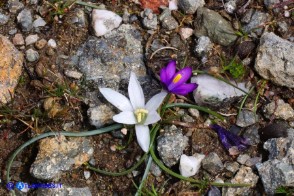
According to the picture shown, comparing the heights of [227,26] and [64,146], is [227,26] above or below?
above

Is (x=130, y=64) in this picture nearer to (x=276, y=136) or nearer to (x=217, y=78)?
(x=217, y=78)

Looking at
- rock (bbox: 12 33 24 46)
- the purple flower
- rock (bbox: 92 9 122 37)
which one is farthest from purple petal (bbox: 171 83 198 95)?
rock (bbox: 12 33 24 46)

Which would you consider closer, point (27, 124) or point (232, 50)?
point (27, 124)

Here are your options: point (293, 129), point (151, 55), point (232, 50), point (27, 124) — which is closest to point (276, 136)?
point (293, 129)

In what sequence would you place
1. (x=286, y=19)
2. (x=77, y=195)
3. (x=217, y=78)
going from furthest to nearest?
(x=286, y=19)
(x=217, y=78)
(x=77, y=195)

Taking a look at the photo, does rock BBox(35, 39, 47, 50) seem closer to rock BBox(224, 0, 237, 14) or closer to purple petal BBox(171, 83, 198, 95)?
purple petal BBox(171, 83, 198, 95)

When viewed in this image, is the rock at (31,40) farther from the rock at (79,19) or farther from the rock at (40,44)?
the rock at (79,19)

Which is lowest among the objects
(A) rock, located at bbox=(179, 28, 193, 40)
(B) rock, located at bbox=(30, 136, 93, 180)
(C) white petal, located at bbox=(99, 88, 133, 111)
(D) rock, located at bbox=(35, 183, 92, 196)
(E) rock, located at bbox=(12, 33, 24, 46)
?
(D) rock, located at bbox=(35, 183, 92, 196)
